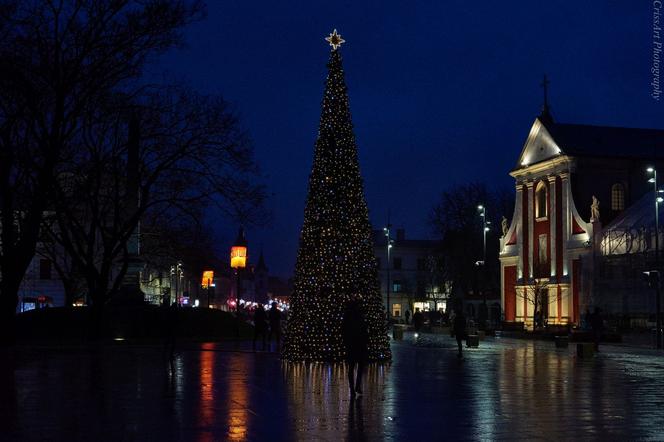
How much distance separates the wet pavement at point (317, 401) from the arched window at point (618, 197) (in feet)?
136

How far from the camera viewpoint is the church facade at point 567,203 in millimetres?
62312

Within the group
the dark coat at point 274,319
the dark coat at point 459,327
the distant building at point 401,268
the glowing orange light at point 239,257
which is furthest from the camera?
the distant building at point 401,268

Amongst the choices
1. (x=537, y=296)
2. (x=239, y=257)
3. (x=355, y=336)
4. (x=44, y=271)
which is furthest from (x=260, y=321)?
(x=44, y=271)

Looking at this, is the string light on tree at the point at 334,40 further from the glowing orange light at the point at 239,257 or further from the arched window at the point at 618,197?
the arched window at the point at 618,197

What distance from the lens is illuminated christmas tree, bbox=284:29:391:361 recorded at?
24.0m

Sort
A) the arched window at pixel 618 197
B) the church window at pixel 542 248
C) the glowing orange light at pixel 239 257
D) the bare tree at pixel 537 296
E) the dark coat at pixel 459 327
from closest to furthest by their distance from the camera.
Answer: the dark coat at pixel 459 327 → the glowing orange light at pixel 239 257 → the bare tree at pixel 537 296 → the arched window at pixel 618 197 → the church window at pixel 542 248

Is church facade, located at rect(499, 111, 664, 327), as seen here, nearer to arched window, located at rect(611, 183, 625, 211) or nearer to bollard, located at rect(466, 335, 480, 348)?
arched window, located at rect(611, 183, 625, 211)

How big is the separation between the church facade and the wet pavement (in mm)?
36515

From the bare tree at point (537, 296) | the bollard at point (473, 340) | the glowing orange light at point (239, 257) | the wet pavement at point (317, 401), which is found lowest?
the wet pavement at point (317, 401)

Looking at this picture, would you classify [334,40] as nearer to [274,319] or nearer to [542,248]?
[274,319]

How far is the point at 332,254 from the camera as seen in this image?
2417 cm

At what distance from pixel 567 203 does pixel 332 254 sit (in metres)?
43.6

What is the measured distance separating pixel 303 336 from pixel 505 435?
13093 mm

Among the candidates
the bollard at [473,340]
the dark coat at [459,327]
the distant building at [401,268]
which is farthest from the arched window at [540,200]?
the dark coat at [459,327]
